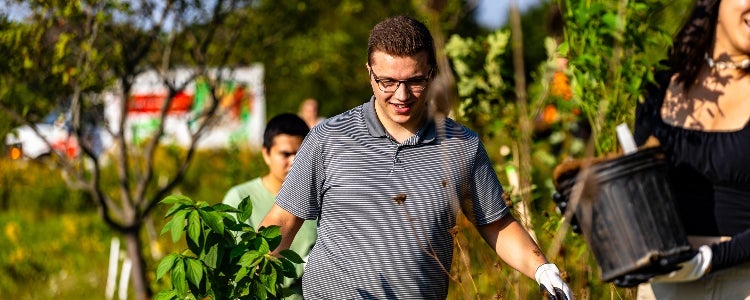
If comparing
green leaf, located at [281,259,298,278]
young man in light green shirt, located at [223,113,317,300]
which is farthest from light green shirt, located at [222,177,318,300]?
green leaf, located at [281,259,298,278]

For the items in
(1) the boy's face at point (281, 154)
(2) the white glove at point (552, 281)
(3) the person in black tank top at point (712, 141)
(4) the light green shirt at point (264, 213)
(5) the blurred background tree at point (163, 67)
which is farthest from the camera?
(5) the blurred background tree at point (163, 67)

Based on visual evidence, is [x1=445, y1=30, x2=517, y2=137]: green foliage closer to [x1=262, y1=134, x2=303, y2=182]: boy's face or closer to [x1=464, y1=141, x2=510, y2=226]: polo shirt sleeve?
[x1=262, y1=134, x2=303, y2=182]: boy's face

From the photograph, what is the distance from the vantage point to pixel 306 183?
3.47 m

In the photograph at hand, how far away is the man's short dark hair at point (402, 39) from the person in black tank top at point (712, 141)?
0.69 m

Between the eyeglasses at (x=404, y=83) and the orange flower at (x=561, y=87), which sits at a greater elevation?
the eyeglasses at (x=404, y=83)

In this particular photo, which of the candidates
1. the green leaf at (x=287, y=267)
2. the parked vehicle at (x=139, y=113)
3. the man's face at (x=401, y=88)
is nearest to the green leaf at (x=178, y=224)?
the green leaf at (x=287, y=267)

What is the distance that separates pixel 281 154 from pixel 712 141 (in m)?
2.33

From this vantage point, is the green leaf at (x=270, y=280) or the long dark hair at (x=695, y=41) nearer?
the long dark hair at (x=695, y=41)

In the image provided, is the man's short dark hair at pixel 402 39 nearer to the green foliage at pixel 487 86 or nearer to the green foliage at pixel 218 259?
the green foliage at pixel 218 259

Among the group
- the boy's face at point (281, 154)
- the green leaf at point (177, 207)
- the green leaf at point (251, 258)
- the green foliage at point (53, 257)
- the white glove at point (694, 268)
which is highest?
the green leaf at point (177, 207)

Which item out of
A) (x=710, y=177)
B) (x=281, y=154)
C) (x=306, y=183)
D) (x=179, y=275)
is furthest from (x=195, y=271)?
(x=281, y=154)

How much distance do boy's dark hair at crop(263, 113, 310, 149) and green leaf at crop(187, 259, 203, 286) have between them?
168 centimetres

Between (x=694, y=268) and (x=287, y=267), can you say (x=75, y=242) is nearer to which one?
(x=287, y=267)

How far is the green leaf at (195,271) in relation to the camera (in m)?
3.30
